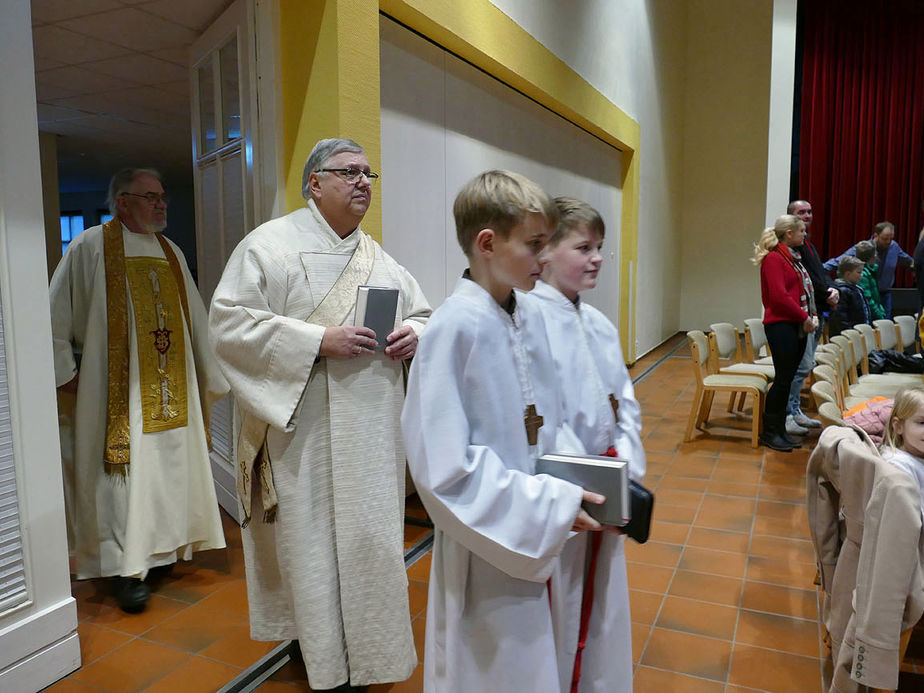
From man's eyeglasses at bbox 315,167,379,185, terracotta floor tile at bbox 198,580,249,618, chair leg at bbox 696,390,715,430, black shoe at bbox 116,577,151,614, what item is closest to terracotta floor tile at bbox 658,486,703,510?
chair leg at bbox 696,390,715,430

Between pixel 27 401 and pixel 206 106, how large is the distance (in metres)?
2.07

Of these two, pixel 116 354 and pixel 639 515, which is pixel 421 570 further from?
pixel 639 515

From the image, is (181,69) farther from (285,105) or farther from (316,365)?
(316,365)

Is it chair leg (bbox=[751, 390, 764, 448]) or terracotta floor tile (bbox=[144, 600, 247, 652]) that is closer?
terracotta floor tile (bbox=[144, 600, 247, 652])

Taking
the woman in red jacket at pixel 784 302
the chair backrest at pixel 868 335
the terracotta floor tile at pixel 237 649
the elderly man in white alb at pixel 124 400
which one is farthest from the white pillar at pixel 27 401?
the chair backrest at pixel 868 335

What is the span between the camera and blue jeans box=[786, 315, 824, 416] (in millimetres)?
5293

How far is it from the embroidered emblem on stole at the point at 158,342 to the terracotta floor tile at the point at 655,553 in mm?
2041

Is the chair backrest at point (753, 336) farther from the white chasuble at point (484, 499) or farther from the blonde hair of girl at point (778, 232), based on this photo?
the white chasuble at point (484, 499)

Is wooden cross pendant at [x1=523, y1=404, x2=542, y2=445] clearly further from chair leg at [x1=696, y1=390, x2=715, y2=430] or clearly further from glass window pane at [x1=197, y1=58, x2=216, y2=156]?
chair leg at [x1=696, y1=390, x2=715, y2=430]

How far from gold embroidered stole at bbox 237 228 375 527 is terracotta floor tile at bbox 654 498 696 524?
7.68 feet

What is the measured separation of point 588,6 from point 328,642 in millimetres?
6542

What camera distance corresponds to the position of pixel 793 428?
18.0 feet

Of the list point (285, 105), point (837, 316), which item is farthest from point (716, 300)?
point (285, 105)

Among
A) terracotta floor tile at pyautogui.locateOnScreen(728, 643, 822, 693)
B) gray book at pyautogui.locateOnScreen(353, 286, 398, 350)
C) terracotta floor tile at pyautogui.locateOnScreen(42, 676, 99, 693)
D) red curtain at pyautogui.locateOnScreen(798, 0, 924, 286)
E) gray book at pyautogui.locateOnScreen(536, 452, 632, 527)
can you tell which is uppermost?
red curtain at pyautogui.locateOnScreen(798, 0, 924, 286)
